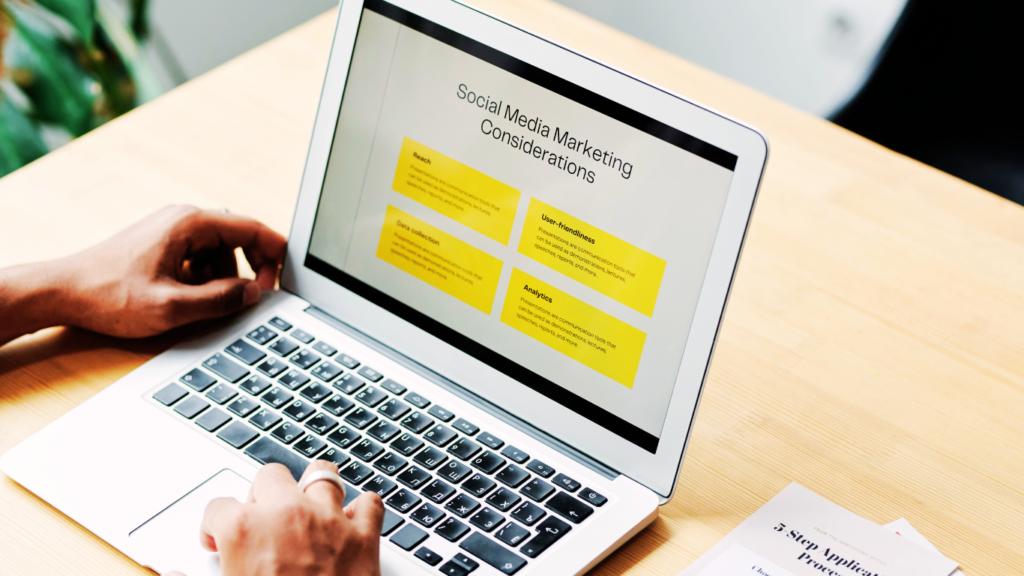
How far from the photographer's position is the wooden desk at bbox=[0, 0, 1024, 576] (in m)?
0.75

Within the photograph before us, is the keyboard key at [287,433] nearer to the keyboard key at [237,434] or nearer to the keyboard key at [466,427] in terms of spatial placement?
the keyboard key at [237,434]

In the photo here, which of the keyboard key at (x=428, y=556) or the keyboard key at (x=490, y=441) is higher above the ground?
the keyboard key at (x=490, y=441)

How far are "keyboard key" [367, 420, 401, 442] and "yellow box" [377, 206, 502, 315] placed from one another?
123 mm

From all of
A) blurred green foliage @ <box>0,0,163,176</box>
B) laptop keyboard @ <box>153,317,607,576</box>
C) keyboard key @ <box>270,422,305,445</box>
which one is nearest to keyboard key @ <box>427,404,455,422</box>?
laptop keyboard @ <box>153,317,607,576</box>

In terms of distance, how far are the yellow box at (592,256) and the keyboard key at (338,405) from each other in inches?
7.6

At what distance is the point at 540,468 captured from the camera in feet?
2.33

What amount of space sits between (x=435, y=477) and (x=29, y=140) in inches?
57.3

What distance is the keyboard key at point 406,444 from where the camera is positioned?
28.1 inches

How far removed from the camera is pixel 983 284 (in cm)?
99

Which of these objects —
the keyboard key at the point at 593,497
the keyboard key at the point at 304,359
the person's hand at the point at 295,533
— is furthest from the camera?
the keyboard key at the point at 304,359

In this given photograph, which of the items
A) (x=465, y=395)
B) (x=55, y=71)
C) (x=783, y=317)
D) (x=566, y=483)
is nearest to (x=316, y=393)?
(x=465, y=395)

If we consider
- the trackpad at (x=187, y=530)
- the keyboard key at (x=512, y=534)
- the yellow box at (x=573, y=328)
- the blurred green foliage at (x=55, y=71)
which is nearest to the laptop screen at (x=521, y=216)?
the yellow box at (x=573, y=328)

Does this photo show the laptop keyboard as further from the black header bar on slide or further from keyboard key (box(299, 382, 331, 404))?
the black header bar on slide

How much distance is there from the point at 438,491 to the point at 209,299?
0.96 feet
